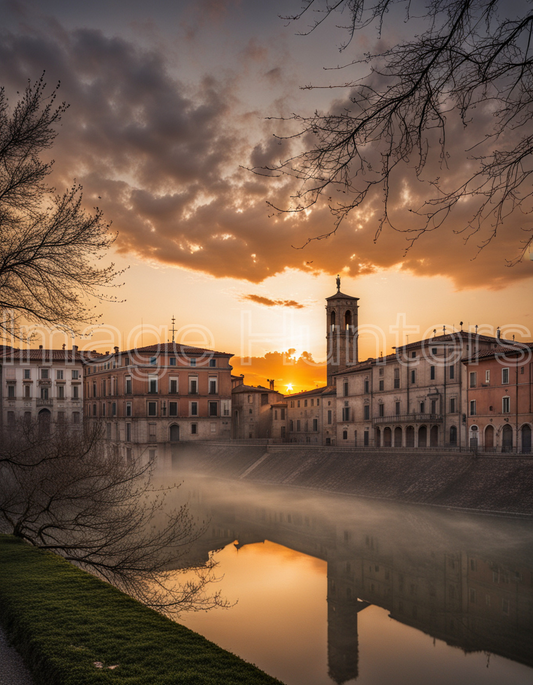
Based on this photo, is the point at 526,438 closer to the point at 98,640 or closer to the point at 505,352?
the point at 505,352

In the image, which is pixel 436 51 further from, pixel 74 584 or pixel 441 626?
pixel 441 626

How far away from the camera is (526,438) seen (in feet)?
138

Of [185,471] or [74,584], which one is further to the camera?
[185,471]

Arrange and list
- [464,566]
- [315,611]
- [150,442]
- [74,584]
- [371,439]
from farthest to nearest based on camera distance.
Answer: [150,442] → [371,439] → [464,566] → [315,611] → [74,584]

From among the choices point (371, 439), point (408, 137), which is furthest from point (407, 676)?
point (371, 439)

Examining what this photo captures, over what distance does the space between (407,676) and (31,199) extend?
44.9ft

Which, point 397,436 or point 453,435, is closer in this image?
point 453,435

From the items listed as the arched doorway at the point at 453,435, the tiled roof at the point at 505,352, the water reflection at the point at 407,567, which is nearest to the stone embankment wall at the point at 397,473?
the water reflection at the point at 407,567

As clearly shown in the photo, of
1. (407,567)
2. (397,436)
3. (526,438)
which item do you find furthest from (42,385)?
(407,567)

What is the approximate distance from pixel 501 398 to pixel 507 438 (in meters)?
3.26

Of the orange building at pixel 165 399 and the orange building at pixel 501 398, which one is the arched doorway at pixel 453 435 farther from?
→ the orange building at pixel 165 399

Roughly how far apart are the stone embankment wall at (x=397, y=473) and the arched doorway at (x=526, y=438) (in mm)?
5618

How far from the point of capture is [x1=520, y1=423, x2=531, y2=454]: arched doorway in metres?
41.8

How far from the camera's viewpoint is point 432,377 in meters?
53.6
